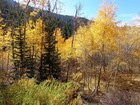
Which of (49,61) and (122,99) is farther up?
(122,99)

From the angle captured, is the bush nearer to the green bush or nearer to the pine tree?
the green bush

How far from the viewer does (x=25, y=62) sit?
30594 mm

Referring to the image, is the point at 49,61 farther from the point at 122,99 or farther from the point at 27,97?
the point at 27,97

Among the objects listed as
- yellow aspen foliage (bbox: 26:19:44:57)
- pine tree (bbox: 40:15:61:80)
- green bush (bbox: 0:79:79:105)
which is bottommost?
pine tree (bbox: 40:15:61:80)

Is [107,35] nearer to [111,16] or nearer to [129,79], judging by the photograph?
[111,16]

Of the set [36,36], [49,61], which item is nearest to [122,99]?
[49,61]

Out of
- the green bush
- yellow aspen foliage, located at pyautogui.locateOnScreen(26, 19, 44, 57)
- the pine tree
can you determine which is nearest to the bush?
the green bush

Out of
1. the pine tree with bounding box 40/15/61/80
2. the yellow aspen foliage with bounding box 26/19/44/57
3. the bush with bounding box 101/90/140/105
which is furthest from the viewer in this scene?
the yellow aspen foliage with bounding box 26/19/44/57

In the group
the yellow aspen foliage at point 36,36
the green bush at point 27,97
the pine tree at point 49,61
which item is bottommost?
the pine tree at point 49,61

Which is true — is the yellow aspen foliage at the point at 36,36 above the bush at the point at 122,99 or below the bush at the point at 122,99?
above

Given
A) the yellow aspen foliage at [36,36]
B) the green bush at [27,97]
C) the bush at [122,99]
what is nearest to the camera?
the green bush at [27,97]

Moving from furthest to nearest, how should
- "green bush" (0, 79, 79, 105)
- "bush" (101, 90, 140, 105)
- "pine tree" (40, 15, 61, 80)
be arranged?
1. "pine tree" (40, 15, 61, 80)
2. "bush" (101, 90, 140, 105)
3. "green bush" (0, 79, 79, 105)

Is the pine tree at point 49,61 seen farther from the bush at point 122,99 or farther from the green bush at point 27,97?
the green bush at point 27,97

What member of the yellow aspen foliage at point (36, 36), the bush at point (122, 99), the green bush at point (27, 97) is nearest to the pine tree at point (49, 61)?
the yellow aspen foliage at point (36, 36)
